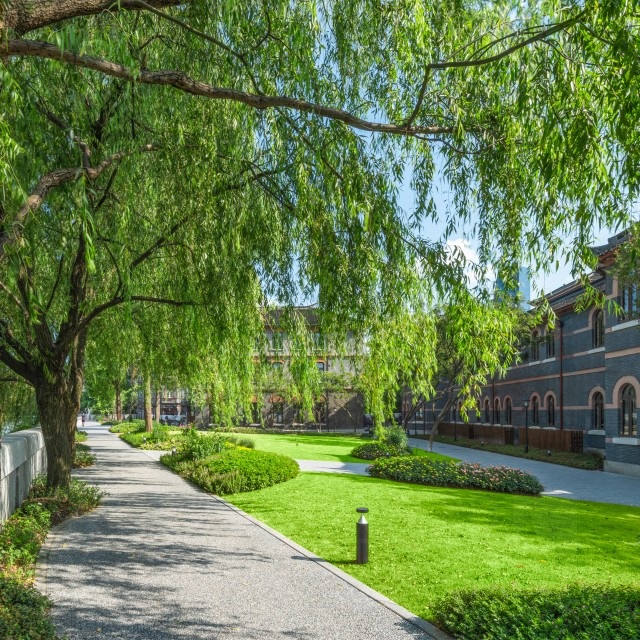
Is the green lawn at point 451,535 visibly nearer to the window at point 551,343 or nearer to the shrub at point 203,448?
the shrub at point 203,448

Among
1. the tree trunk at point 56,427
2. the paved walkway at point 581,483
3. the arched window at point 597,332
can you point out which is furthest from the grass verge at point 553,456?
the tree trunk at point 56,427

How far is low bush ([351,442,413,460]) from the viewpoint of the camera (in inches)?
1050

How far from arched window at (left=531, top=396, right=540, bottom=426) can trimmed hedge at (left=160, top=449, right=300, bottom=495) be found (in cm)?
1916

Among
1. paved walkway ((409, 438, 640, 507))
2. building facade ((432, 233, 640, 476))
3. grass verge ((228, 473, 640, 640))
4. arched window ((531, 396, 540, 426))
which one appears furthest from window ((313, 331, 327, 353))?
arched window ((531, 396, 540, 426))

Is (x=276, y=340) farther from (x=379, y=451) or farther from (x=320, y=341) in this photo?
(x=379, y=451)

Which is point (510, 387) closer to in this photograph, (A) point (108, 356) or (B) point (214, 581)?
(A) point (108, 356)

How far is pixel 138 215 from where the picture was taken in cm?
974

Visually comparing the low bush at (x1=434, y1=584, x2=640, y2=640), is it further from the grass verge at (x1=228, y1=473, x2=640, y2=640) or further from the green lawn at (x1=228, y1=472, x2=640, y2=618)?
the green lawn at (x1=228, y1=472, x2=640, y2=618)

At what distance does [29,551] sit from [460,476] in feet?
40.8

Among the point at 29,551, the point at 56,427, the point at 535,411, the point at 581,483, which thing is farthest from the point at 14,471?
the point at 535,411

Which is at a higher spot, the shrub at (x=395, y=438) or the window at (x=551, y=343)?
the window at (x=551, y=343)

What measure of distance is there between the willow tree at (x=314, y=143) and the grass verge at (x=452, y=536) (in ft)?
10.7

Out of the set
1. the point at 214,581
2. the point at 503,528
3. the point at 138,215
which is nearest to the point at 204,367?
the point at 138,215

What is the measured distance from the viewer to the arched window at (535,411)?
35000mm
